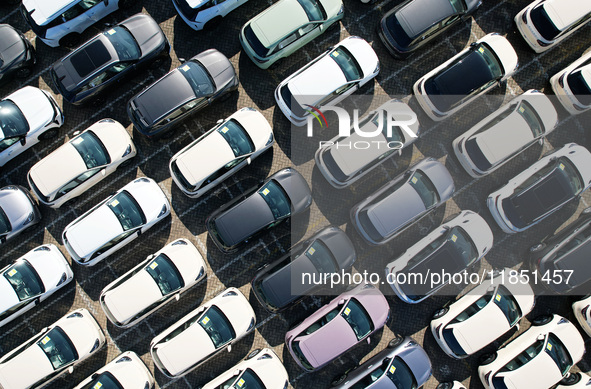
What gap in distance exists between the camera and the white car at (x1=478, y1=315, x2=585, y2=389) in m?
18.1

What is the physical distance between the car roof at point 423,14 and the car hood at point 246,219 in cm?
851

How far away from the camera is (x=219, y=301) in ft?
59.4

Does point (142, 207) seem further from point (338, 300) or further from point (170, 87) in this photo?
point (338, 300)

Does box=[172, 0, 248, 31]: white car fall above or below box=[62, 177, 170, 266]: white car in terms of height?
above

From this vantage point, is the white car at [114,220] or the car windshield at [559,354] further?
the car windshield at [559,354]

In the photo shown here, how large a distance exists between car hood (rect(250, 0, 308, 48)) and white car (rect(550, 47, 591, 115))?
402 inches

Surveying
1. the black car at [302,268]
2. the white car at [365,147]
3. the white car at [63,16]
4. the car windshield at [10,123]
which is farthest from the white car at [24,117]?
the white car at [365,147]

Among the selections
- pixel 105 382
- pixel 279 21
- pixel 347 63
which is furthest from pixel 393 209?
pixel 105 382

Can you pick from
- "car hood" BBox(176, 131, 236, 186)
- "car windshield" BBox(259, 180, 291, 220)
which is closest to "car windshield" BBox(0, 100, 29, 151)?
"car hood" BBox(176, 131, 236, 186)

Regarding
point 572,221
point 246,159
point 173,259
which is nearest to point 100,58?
point 246,159

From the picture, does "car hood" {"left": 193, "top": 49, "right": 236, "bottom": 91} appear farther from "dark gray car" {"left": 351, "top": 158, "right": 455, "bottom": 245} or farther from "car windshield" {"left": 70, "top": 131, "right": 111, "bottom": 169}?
"dark gray car" {"left": 351, "top": 158, "right": 455, "bottom": 245}

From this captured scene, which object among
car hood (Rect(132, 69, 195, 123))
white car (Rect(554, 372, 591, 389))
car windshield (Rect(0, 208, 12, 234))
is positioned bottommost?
white car (Rect(554, 372, 591, 389))

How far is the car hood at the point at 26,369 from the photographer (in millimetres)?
17688

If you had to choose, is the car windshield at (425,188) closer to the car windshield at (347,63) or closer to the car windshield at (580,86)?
the car windshield at (347,63)
